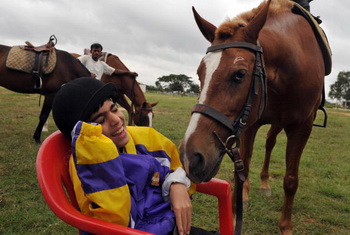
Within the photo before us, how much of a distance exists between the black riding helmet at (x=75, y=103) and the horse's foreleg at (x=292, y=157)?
199cm

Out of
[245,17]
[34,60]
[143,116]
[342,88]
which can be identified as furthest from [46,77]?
[342,88]

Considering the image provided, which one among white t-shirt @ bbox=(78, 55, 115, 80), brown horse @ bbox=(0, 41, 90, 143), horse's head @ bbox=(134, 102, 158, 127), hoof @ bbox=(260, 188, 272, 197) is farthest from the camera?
white t-shirt @ bbox=(78, 55, 115, 80)

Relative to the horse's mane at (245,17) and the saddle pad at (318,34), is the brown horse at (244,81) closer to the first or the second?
the horse's mane at (245,17)

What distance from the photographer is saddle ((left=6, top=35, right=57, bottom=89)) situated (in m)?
5.55

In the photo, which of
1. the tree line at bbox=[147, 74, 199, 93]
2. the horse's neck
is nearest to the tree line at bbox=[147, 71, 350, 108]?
the tree line at bbox=[147, 74, 199, 93]

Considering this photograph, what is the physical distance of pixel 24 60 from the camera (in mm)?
5586

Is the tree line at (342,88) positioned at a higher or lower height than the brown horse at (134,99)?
higher

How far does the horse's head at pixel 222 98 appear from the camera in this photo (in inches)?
59.4

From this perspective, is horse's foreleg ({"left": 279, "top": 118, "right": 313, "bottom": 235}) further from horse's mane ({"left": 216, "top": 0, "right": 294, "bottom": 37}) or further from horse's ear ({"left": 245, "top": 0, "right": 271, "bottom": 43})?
horse's ear ({"left": 245, "top": 0, "right": 271, "bottom": 43})

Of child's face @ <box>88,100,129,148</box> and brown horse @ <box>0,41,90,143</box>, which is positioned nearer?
child's face @ <box>88,100,129,148</box>

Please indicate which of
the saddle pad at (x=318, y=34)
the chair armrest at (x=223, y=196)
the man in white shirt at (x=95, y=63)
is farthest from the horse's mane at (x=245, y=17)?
the man in white shirt at (x=95, y=63)

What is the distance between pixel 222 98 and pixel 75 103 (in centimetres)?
82

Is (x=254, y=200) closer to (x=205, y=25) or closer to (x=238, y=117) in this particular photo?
(x=238, y=117)

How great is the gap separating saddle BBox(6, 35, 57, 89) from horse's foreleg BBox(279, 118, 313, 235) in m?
4.91
